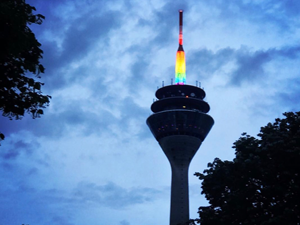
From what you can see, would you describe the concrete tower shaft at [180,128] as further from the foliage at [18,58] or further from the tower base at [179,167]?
the foliage at [18,58]

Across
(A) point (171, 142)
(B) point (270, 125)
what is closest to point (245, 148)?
(B) point (270, 125)

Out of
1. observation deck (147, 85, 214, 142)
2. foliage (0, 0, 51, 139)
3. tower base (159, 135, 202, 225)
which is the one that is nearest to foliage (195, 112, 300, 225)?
foliage (0, 0, 51, 139)

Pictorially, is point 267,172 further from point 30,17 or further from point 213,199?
point 30,17

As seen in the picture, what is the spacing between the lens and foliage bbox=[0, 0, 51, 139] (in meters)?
13.8

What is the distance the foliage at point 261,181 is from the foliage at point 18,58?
19363mm

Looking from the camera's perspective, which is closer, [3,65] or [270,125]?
[3,65]

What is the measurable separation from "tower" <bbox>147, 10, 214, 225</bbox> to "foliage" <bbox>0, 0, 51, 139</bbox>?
95.3 meters

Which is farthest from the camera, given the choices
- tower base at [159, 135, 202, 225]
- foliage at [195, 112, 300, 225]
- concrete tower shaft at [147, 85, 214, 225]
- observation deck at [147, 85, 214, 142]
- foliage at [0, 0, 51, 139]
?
observation deck at [147, 85, 214, 142]

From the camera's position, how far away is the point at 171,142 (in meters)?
113

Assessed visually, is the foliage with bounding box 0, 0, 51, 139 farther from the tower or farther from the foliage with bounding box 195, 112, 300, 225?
the tower

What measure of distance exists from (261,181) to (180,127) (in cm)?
8227

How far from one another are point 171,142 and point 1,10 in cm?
10064

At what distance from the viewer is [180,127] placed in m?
113

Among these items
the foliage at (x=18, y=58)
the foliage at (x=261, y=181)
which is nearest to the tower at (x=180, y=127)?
the foliage at (x=261, y=181)
